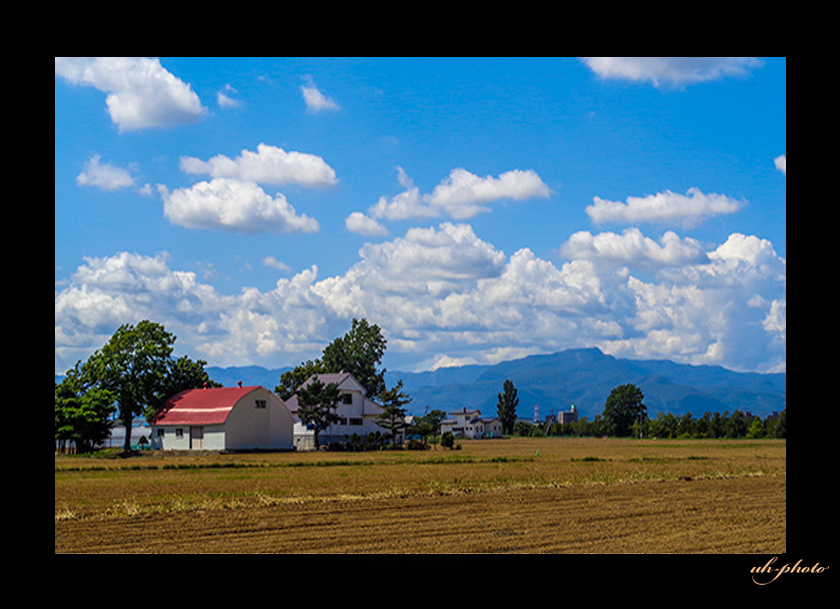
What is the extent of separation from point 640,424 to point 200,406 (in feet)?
275

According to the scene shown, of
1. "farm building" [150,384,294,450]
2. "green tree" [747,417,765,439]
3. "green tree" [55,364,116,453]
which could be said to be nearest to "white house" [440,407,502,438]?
"green tree" [747,417,765,439]

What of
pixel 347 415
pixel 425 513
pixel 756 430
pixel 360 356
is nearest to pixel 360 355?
pixel 360 356

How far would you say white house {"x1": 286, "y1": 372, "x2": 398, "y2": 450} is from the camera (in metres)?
67.9

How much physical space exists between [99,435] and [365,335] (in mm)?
44635

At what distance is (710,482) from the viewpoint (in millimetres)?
27406

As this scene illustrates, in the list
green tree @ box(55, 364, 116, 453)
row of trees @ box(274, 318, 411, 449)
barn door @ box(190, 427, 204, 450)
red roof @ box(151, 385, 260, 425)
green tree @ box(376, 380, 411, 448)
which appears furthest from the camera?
row of trees @ box(274, 318, 411, 449)

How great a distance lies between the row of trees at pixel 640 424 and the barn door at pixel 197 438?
68761mm
